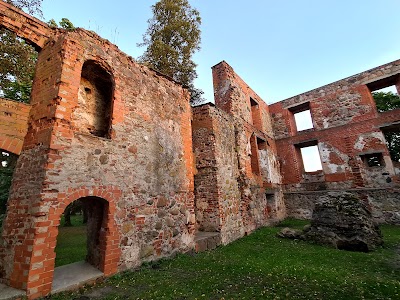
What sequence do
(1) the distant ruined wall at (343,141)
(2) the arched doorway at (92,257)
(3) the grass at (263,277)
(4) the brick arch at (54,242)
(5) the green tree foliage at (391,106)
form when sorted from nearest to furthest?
(4) the brick arch at (54,242) < (3) the grass at (263,277) < (2) the arched doorway at (92,257) < (1) the distant ruined wall at (343,141) < (5) the green tree foliage at (391,106)

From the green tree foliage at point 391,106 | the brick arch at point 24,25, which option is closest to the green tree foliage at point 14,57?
the brick arch at point 24,25

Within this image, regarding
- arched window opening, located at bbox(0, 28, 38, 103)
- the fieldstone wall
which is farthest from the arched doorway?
the fieldstone wall

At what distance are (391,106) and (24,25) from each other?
25561 mm

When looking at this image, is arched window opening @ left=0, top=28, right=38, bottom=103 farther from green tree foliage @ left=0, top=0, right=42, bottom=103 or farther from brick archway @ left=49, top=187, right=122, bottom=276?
brick archway @ left=49, top=187, right=122, bottom=276

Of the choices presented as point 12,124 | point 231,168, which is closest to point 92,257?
point 12,124

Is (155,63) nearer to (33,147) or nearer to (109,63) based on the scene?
(109,63)

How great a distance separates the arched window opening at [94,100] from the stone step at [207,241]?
3.87 meters

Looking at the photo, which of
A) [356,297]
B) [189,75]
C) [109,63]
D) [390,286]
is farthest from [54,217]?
[189,75]

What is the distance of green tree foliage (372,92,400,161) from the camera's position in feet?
62.3

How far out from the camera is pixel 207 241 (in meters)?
6.40

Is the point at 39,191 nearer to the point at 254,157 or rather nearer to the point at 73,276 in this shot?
the point at 73,276

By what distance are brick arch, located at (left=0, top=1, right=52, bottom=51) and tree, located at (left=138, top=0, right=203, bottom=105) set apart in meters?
7.64

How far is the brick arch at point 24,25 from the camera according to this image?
3865 millimetres

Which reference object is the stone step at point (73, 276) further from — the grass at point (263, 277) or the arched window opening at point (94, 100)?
the arched window opening at point (94, 100)
